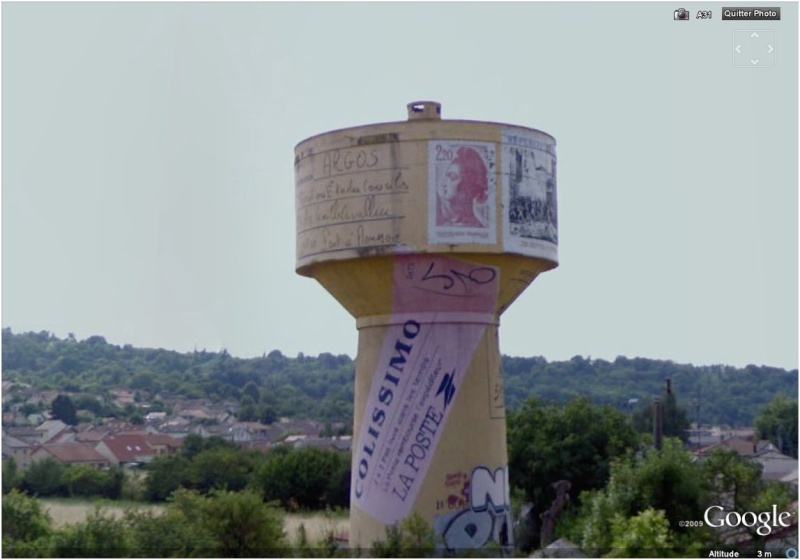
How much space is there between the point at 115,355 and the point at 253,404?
5079 centimetres

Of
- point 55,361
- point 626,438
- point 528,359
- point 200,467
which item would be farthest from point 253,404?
point 626,438

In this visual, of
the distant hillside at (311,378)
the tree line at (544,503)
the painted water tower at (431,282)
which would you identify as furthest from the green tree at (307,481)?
the distant hillside at (311,378)

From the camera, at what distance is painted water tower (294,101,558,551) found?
22.7 meters

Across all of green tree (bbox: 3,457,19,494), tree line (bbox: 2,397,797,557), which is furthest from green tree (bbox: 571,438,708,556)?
green tree (bbox: 3,457,19,494)

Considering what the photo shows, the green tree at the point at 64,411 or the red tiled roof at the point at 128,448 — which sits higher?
the green tree at the point at 64,411

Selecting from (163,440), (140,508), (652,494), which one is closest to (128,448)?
(163,440)

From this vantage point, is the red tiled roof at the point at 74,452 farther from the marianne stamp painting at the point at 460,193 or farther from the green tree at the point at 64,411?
the marianne stamp painting at the point at 460,193

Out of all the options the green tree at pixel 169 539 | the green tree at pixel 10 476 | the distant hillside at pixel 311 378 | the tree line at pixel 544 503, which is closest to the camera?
the green tree at pixel 169 539

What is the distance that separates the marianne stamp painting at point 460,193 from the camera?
22625 millimetres

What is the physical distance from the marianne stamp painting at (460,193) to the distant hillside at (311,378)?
70.5 m

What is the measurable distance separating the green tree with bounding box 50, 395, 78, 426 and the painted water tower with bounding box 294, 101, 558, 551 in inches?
4046

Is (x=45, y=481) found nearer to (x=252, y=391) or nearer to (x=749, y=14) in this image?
(x=749, y=14)
